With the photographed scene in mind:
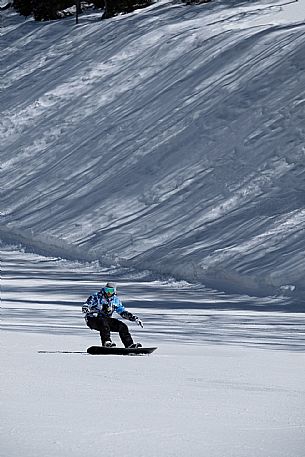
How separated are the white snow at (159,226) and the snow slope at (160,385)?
0.03m

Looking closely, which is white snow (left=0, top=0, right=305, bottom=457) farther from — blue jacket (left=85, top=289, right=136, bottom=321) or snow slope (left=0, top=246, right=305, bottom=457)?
blue jacket (left=85, top=289, right=136, bottom=321)

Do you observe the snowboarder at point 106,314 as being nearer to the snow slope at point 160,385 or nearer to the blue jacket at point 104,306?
the blue jacket at point 104,306

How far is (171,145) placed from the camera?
96.8ft

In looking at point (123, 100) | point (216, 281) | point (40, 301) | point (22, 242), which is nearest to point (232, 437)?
point (40, 301)

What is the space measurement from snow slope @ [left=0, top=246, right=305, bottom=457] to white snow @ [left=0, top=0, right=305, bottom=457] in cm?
3

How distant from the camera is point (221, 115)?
97.0 feet

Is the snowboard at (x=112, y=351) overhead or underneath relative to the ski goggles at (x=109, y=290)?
underneath

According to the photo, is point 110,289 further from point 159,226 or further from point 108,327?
point 159,226

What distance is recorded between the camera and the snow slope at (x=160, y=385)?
23.0ft

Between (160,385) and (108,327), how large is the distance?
2.48m

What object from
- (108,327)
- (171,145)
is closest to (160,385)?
(108,327)

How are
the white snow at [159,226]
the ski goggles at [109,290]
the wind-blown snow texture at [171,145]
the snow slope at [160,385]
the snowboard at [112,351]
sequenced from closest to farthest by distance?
the snow slope at [160,385] < the white snow at [159,226] < the snowboard at [112,351] < the ski goggles at [109,290] < the wind-blown snow texture at [171,145]

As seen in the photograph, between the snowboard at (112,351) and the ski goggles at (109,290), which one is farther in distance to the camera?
the ski goggles at (109,290)

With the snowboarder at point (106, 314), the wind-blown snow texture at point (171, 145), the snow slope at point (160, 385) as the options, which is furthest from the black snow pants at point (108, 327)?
the wind-blown snow texture at point (171, 145)
